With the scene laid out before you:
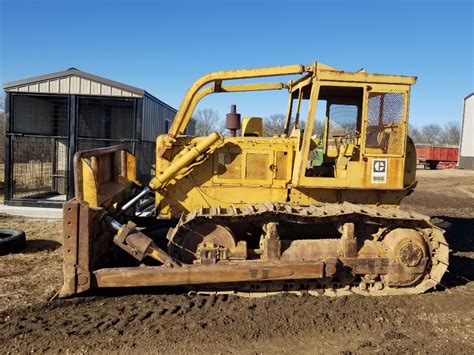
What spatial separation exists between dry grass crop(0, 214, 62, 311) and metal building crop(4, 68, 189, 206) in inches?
115

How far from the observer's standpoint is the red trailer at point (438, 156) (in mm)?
44750

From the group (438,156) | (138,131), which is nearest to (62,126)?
(138,131)

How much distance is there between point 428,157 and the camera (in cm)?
4459

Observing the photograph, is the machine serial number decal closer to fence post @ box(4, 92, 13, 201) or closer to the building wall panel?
the building wall panel

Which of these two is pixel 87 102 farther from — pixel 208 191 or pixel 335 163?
pixel 335 163

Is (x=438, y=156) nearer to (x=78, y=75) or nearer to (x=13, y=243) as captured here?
(x=78, y=75)

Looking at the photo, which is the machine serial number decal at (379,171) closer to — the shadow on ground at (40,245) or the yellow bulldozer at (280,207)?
the yellow bulldozer at (280,207)

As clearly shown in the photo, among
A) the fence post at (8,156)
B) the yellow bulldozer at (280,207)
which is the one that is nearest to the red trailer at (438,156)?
the fence post at (8,156)

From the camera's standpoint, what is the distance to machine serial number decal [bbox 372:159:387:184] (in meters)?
6.42

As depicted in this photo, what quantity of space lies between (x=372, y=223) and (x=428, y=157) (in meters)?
42.5

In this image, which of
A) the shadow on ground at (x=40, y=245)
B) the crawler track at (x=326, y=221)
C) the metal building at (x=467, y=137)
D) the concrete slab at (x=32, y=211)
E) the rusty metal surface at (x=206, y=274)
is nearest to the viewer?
the rusty metal surface at (x=206, y=274)

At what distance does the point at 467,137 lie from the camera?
4278cm

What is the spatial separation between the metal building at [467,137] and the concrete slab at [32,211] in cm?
4002

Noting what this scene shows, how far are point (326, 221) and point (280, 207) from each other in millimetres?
663
